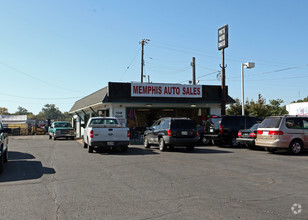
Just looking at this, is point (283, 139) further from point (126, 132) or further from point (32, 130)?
point (32, 130)

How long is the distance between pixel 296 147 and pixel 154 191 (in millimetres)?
10211

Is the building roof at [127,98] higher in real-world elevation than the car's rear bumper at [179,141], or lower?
higher

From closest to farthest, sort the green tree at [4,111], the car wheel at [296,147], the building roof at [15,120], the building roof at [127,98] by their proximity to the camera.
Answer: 1. the car wheel at [296,147]
2. the building roof at [127,98]
3. the building roof at [15,120]
4. the green tree at [4,111]

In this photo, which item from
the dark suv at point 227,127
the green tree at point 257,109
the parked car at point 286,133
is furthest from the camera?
the green tree at point 257,109

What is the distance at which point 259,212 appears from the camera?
5441 mm

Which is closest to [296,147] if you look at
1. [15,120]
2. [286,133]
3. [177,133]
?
[286,133]

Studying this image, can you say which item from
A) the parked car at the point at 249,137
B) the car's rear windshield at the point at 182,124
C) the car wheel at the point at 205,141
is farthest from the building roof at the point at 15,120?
the parked car at the point at 249,137

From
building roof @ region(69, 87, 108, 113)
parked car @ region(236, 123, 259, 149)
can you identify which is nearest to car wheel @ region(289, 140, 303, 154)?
parked car @ region(236, 123, 259, 149)

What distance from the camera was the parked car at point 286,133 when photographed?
14523mm

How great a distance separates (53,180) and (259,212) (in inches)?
212

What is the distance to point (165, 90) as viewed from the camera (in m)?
25.6

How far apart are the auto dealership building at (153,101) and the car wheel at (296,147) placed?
10.8 metres

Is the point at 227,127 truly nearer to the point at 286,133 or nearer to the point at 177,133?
the point at 177,133

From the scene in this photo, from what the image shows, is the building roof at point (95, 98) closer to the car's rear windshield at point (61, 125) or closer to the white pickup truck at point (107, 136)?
the car's rear windshield at point (61, 125)
